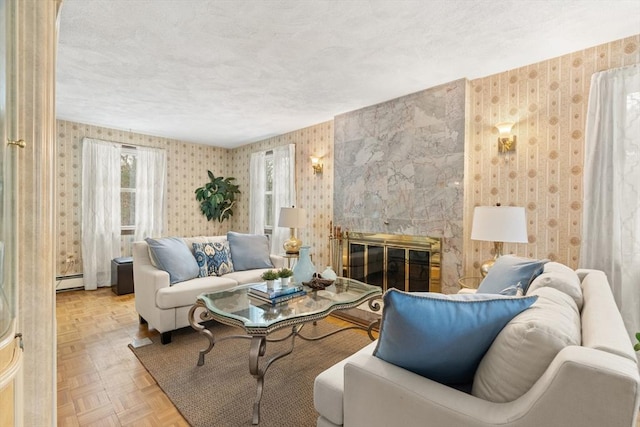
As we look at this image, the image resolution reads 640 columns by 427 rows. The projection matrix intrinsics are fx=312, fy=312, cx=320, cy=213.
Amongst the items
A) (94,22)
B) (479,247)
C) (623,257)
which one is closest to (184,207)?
(94,22)

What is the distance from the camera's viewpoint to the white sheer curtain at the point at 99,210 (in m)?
4.62

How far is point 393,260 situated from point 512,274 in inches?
76.7

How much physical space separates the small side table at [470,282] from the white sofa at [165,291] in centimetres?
200

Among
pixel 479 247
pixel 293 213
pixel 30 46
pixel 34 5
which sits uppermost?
pixel 34 5

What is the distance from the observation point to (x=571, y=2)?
1917mm

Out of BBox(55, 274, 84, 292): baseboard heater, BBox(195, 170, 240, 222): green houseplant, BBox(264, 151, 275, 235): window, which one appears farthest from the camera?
BBox(195, 170, 240, 222): green houseplant

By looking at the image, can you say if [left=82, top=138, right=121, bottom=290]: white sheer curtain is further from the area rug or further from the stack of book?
the stack of book

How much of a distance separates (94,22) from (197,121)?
2.32 meters

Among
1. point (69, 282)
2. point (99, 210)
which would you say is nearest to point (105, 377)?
point (69, 282)

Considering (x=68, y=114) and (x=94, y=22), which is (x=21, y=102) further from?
(x=68, y=114)

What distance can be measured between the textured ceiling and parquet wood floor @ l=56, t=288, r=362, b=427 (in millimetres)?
2451

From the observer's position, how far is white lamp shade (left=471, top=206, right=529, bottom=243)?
238 centimetres

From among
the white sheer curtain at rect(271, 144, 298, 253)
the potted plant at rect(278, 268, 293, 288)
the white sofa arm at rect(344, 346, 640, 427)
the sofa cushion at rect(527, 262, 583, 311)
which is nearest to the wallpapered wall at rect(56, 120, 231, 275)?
the white sheer curtain at rect(271, 144, 298, 253)

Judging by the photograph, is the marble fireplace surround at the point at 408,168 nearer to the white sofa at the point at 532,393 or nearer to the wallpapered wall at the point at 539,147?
the wallpapered wall at the point at 539,147
